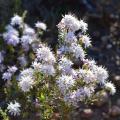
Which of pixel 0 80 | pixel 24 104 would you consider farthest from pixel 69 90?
pixel 0 80

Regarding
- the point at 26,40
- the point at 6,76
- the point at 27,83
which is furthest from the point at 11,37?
the point at 27,83

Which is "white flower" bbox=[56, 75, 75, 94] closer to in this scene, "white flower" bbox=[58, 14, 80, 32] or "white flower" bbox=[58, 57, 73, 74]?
"white flower" bbox=[58, 57, 73, 74]

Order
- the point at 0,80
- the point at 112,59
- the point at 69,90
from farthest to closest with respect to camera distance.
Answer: the point at 112,59, the point at 0,80, the point at 69,90

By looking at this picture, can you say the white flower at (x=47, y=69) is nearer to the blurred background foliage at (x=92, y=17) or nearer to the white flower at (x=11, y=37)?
the white flower at (x=11, y=37)

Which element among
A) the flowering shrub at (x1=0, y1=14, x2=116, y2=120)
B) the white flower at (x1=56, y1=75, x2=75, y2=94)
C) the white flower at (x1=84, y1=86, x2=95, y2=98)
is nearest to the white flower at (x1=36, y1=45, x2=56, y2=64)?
the flowering shrub at (x1=0, y1=14, x2=116, y2=120)

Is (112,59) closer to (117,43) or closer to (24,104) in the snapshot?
(117,43)

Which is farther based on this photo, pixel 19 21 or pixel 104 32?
pixel 104 32

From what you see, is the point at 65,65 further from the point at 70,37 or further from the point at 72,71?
the point at 70,37
